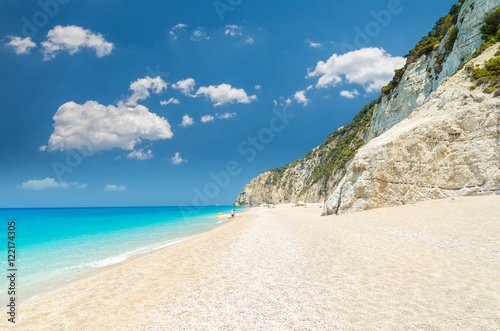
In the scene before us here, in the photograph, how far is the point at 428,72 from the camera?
30203 millimetres

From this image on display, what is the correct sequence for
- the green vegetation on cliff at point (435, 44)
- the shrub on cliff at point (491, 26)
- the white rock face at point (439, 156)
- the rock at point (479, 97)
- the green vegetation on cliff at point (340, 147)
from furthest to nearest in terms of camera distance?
1. the green vegetation on cliff at point (340, 147)
2. the green vegetation on cliff at point (435, 44)
3. the shrub on cliff at point (491, 26)
4. the rock at point (479, 97)
5. the white rock face at point (439, 156)

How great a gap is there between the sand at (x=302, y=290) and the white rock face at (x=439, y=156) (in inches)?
309

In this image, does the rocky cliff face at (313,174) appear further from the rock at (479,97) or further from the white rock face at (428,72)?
the rock at (479,97)

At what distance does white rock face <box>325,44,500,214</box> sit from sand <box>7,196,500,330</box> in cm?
785

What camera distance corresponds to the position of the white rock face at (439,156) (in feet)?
50.8

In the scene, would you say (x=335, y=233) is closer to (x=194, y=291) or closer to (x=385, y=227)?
(x=385, y=227)

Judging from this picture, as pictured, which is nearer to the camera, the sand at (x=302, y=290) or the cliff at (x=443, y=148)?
the sand at (x=302, y=290)

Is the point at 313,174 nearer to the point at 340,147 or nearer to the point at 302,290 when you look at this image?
the point at 340,147

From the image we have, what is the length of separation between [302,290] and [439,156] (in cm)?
1856

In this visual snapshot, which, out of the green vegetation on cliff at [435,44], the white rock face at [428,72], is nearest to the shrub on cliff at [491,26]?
the white rock face at [428,72]

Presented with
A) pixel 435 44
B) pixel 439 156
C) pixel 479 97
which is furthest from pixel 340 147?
pixel 439 156

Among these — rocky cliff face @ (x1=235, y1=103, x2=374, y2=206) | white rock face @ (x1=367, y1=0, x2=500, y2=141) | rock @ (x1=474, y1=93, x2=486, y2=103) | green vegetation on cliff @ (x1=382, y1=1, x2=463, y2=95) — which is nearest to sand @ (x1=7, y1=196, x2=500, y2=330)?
rock @ (x1=474, y1=93, x2=486, y2=103)

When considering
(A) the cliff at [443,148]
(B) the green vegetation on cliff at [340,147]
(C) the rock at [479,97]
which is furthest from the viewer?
(B) the green vegetation on cliff at [340,147]

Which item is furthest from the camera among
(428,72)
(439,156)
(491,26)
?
(428,72)
